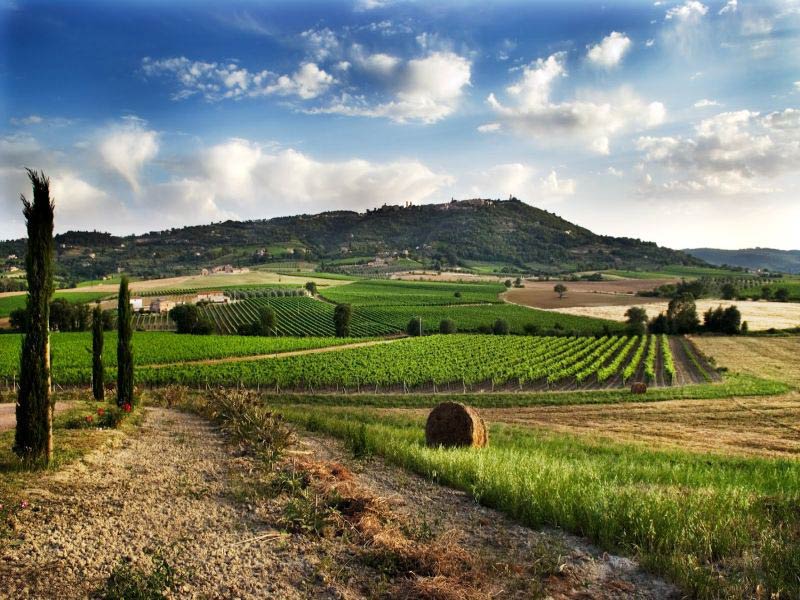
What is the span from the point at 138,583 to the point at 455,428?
10470 mm

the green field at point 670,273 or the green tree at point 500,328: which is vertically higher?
the green field at point 670,273

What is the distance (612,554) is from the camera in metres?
6.86

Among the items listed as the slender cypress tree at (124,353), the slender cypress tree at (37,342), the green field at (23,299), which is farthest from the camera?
the green field at (23,299)

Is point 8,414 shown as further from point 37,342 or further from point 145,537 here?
point 145,537

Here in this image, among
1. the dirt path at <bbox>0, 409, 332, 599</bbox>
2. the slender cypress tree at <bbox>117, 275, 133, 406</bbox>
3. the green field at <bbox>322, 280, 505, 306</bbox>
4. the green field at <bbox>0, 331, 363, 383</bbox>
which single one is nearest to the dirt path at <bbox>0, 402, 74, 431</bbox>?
the slender cypress tree at <bbox>117, 275, 133, 406</bbox>

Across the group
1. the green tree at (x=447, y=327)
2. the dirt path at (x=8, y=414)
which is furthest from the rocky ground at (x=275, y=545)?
the green tree at (x=447, y=327)

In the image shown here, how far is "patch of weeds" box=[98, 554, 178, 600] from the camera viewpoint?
5.47 meters

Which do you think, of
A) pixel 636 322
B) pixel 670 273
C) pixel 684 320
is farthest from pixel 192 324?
pixel 670 273

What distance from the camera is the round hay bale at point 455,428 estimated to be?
48.8ft

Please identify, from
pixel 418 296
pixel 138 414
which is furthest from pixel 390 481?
pixel 418 296

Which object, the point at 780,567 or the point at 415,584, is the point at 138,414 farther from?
the point at 780,567

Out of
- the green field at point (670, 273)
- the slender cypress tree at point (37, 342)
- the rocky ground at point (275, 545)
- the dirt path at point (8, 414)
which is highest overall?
the green field at point (670, 273)

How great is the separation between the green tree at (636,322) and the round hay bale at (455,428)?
58.3 meters

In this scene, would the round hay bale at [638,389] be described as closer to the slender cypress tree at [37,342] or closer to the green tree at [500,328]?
the slender cypress tree at [37,342]
